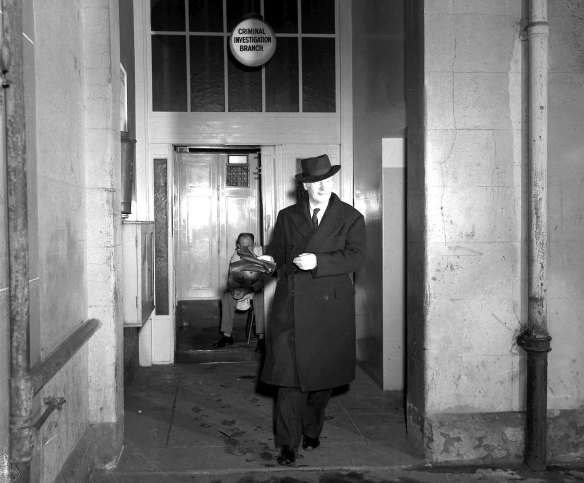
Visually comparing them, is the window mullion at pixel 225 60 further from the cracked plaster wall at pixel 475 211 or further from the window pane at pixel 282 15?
the cracked plaster wall at pixel 475 211

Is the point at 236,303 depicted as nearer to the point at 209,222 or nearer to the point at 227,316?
the point at 227,316

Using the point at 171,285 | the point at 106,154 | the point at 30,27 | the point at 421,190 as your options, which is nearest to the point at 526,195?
the point at 421,190

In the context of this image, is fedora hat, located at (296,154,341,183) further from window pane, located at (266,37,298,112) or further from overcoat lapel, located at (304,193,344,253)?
window pane, located at (266,37,298,112)

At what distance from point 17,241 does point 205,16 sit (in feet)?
18.1

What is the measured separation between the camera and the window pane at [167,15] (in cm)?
729

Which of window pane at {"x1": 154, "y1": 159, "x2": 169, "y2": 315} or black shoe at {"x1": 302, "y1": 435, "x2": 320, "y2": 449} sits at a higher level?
window pane at {"x1": 154, "y1": 159, "x2": 169, "y2": 315}

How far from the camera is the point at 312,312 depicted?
4367 mm

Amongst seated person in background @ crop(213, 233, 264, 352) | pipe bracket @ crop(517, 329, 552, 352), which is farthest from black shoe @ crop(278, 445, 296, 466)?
seated person in background @ crop(213, 233, 264, 352)

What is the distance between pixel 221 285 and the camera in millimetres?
9984

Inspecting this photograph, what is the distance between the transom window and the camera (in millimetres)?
7332

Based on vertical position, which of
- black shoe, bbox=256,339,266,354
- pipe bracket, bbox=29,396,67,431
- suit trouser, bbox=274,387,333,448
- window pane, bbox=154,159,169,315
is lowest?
black shoe, bbox=256,339,266,354

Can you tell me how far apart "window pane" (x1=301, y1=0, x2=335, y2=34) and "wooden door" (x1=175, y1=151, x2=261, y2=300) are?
272cm

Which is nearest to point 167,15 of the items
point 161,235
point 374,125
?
point 161,235

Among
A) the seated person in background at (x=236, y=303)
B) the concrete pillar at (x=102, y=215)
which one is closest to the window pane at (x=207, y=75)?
the seated person in background at (x=236, y=303)
